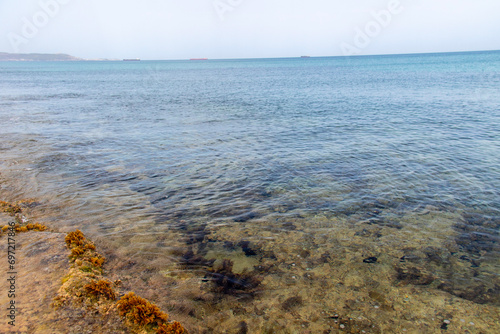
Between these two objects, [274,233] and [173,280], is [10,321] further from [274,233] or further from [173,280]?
[274,233]

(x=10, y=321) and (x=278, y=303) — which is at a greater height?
(x=10, y=321)

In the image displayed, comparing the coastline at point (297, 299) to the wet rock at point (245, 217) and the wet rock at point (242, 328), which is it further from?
the wet rock at point (245, 217)

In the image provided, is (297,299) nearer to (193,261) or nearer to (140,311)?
(193,261)

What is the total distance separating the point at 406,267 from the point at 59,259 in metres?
11.6

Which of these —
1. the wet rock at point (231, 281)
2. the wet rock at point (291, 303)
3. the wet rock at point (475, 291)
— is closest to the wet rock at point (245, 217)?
the wet rock at point (231, 281)

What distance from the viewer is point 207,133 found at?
93.8 ft

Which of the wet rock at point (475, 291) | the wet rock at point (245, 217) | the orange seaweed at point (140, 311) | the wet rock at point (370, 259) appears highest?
the orange seaweed at point (140, 311)

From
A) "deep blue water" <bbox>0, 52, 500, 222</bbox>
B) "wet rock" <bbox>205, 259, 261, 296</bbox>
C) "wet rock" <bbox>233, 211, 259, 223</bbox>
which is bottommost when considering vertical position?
"deep blue water" <bbox>0, 52, 500, 222</bbox>

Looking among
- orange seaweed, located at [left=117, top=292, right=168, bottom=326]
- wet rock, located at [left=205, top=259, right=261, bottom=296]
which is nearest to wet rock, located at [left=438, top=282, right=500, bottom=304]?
wet rock, located at [left=205, top=259, right=261, bottom=296]

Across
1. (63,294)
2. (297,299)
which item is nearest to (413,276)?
(297,299)

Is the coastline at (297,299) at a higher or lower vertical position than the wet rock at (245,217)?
higher

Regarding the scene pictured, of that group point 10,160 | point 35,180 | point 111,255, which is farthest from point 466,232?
point 10,160

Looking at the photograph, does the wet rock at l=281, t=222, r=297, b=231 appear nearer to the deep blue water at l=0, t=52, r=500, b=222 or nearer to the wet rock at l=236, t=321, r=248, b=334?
the deep blue water at l=0, t=52, r=500, b=222

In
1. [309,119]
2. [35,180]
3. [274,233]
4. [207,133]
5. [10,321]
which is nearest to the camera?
[10,321]
